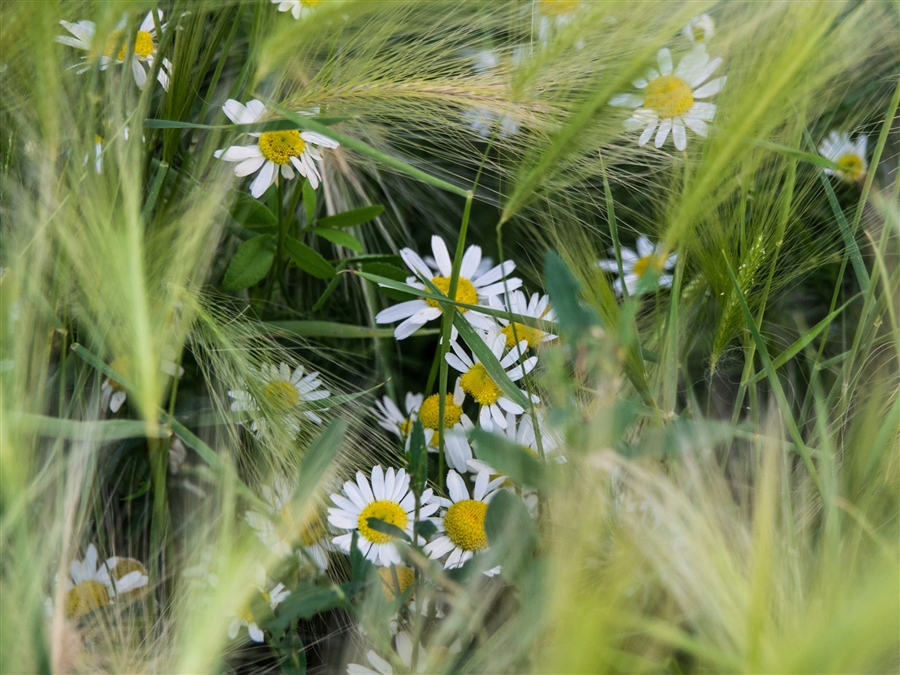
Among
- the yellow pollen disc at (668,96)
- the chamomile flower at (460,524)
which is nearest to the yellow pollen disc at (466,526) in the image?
the chamomile flower at (460,524)

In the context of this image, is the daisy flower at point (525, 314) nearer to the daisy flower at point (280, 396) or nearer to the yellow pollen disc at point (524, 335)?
the yellow pollen disc at point (524, 335)

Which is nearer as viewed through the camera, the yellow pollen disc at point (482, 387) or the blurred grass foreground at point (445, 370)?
the blurred grass foreground at point (445, 370)

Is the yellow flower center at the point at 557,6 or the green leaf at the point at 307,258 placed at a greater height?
the yellow flower center at the point at 557,6

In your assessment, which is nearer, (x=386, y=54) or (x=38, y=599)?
(x=38, y=599)

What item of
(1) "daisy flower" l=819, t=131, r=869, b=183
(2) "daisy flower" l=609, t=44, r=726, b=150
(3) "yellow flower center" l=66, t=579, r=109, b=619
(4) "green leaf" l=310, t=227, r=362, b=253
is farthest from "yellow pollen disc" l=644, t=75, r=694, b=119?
(3) "yellow flower center" l=66, t=579, r=109, b=619

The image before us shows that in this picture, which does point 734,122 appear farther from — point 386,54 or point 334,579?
point 334,579

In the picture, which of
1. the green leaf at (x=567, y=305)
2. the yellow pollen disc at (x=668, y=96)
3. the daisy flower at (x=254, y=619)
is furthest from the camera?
the yellow pollen disc at (x=668, y=96)

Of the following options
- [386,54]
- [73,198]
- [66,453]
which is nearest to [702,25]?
[386,54]

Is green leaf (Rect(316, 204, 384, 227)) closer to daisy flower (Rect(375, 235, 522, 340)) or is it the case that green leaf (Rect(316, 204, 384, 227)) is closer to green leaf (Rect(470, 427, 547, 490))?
daisy flower (Rect(375, 235, 522, 340))
